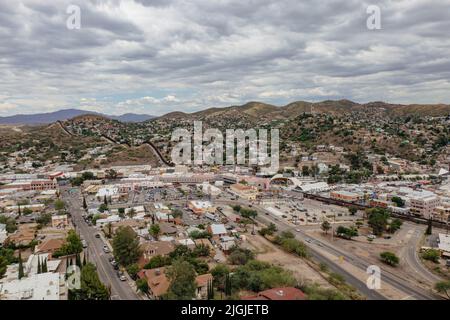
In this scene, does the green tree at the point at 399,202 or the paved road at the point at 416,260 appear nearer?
the paved road at the point at 416,260

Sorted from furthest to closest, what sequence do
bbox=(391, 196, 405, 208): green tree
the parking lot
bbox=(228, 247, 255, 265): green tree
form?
bbox=(391, 196, 405, 208): green tree < the parking lot < bbox=(228, 247, 255, 265): green tree

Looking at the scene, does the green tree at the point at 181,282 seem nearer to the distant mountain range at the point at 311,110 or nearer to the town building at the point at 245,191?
the town building at the point at 245,191

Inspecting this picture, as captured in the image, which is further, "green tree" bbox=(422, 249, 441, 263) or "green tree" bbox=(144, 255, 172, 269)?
"green tree" bbox=(422, 249, 441, 263)

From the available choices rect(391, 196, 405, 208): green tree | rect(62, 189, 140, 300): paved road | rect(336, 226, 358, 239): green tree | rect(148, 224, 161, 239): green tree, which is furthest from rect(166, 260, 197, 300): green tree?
rect(391, 196, 405, 208): green tree

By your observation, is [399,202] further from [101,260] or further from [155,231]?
[101,260]

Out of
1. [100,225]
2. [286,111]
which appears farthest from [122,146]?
[286,111]

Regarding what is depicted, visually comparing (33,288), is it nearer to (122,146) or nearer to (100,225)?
(100,225)

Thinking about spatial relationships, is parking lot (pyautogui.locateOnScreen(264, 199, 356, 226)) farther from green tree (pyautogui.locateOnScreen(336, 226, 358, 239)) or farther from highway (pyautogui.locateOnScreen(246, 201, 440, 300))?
highway (pyautogui.locateOnScreen(246, 201, 440, 300))

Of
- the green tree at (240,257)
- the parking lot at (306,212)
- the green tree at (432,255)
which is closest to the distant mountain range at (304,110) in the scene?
the parking lot at (306,212)
